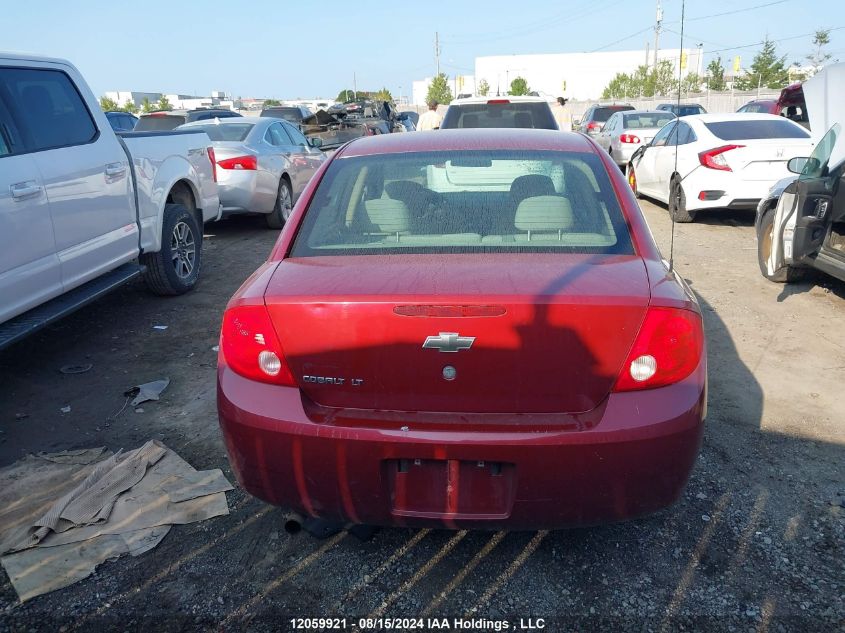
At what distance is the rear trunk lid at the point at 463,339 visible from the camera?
229 centimetres

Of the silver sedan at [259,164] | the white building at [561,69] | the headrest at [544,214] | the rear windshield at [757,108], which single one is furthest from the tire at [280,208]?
the white building at [561,69]

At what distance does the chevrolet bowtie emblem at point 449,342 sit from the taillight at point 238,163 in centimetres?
750

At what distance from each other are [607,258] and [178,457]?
238cm

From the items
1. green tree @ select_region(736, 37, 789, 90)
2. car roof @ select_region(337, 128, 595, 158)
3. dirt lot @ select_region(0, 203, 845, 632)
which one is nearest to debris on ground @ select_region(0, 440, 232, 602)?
dirt lot @ select_region(0, 203, 845, 632)

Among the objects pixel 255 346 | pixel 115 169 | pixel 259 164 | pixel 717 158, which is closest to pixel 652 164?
pixel 717 158

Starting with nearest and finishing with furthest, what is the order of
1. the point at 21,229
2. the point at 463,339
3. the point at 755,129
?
the point at 463,339 → the point at 21,229 → the point at 755,129

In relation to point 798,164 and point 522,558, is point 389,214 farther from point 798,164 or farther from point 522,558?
point 798,164

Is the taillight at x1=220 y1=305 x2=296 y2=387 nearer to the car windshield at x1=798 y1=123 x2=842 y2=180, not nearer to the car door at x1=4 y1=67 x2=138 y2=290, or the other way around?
the car door at x1=4 y1=67 x2=138 y2=290

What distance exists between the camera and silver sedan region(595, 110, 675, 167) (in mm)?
15188

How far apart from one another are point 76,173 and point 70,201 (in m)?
0.21

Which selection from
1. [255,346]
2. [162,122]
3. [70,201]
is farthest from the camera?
[162,122]

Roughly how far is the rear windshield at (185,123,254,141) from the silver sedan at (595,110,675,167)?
8202mm

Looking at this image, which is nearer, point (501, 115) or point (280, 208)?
point (501, 115)

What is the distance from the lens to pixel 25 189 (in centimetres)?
413
